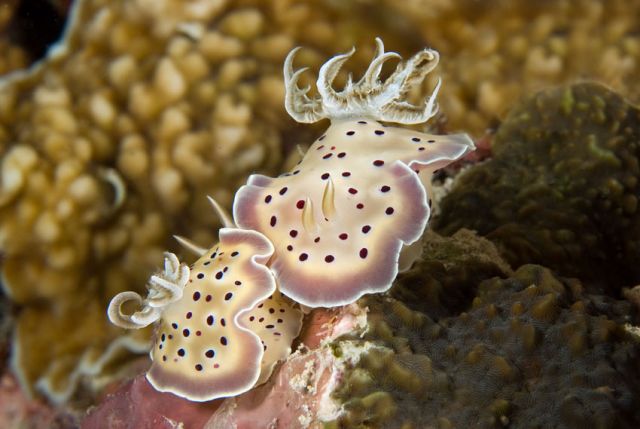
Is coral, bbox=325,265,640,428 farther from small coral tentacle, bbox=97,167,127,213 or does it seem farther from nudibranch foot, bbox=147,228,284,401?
small coral tentacle, bbox=97,167,127,213

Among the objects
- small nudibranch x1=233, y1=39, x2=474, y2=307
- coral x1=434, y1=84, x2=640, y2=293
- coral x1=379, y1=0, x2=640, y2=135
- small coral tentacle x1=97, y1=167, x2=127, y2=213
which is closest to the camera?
small nudibranch x1=233, y1=39, x2=474, y2=307

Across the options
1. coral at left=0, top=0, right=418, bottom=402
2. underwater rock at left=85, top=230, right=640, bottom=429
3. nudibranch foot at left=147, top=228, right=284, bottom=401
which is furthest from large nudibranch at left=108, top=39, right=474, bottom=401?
coral at left=0, top=0, right=418, bottom=402

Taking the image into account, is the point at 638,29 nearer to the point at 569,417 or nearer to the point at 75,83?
the point at 569,417

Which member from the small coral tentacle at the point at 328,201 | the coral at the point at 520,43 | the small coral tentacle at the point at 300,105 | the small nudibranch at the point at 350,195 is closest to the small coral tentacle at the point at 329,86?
the small nudibranch at the point at 350,195

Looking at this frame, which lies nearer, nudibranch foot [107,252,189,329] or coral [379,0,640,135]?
nudibranch foot [107,252,189,329]

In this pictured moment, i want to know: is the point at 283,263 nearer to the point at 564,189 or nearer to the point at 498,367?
the point at 498,367

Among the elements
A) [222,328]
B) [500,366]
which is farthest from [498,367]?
[222,328]

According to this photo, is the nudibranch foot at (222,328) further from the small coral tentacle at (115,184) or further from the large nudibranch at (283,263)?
the small coral tentacle at (115,184)
